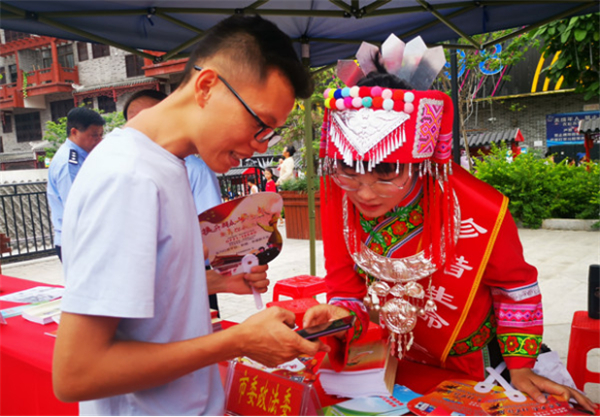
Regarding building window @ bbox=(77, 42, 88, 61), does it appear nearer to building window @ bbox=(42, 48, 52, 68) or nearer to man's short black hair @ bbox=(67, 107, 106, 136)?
building window @ bbox=(42, 48, 52, 68)

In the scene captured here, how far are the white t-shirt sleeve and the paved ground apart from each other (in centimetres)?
271

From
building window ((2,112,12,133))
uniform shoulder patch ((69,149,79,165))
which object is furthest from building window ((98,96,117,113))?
uniform shoulder patch ((69,149,79,165))

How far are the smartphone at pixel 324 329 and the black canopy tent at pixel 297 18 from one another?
86.2 inches

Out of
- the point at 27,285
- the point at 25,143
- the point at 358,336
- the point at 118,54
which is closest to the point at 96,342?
the point at 358,336

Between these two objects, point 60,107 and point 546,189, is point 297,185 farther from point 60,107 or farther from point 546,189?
point 60,107

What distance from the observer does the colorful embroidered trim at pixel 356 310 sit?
1591 millimetres

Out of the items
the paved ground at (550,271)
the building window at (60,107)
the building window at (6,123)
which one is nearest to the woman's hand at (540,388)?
the paved ground at (550,271)

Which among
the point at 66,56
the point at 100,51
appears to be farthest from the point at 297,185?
the point at 66,56

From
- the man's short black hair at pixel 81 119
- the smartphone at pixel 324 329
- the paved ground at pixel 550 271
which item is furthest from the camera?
the man's short black hair at pixel 81 119

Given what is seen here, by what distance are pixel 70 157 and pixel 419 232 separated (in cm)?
342

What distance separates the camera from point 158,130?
3.34ft

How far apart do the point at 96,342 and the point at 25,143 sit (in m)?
29.2

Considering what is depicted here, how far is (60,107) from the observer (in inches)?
967

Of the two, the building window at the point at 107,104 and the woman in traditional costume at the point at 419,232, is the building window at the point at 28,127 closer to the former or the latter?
the building window at the point at 107,104
